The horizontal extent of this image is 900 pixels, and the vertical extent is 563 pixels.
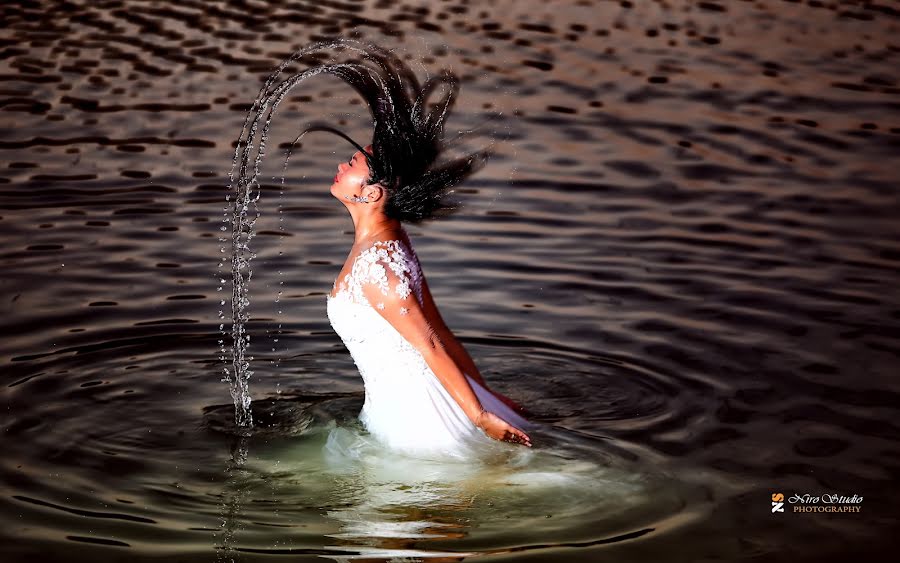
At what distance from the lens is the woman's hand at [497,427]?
560cm

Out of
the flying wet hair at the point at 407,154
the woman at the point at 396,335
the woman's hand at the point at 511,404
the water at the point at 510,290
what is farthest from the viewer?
the woman's hand at the point at 511,404

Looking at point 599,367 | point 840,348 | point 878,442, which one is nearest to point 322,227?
point 599,367

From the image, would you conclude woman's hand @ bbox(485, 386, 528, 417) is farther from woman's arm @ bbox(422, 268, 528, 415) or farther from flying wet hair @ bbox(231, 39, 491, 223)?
flying wet hair @ bbox(231, 39, 491, 223)

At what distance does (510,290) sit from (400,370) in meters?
3.29

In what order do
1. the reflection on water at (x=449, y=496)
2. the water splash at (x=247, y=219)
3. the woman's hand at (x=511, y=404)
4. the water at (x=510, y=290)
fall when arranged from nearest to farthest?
the reflection on water at (x=449, y=496) → the water at (x=510, y=290) → the water splash at (x=247, y=219) → the woman's hand at (x=511, y=404)

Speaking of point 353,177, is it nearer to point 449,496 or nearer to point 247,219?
point 449,496

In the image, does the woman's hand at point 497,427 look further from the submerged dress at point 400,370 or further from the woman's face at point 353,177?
the woman's face at point 353,177

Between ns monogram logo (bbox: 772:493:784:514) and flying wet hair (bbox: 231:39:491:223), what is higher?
flying wet hair (bbox: 231:39:491:223)

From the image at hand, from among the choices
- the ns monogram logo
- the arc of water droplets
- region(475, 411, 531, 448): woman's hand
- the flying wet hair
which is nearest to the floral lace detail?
the flying wet hair

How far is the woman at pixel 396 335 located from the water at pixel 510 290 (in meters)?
0.22

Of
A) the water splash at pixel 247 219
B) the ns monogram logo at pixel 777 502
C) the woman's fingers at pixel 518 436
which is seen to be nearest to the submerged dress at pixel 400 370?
the woman's fingers at pixel 518 436

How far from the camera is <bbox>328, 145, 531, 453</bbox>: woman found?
5738 mm

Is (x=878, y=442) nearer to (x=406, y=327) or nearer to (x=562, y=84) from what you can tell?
(x=406, y=327)

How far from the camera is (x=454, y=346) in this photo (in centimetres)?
600
